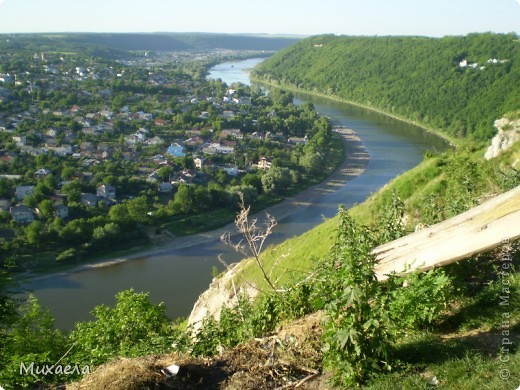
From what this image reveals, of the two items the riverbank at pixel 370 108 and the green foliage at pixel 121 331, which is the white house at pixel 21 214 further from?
the riverbank at pixel 370 108

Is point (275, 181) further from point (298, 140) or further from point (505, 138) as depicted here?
point (505, 138)

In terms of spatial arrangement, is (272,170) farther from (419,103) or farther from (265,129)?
(419,103)

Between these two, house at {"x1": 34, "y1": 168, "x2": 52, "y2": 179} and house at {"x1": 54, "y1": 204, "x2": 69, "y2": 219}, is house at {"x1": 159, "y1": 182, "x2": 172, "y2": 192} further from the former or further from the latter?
house at {"x1": 34, "y1": 168, "x2": 52, "y2": 179}

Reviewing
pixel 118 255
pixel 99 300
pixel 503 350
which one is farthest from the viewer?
pixel 118 255

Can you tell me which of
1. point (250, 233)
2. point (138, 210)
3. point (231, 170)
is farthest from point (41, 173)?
point (250, 233)

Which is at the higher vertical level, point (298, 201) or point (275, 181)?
point (275, 181)

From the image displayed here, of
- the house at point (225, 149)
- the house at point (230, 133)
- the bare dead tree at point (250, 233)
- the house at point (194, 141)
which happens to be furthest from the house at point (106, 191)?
the bare dead tree at point (250, 233)

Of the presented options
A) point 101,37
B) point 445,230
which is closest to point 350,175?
point 445,230

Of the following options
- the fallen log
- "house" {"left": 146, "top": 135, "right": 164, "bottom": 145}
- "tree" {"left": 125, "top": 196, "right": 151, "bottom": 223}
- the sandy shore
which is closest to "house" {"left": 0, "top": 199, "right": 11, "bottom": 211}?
"tree" {"left": 125, "top": 196, "right": 151, "bottom": 223}
